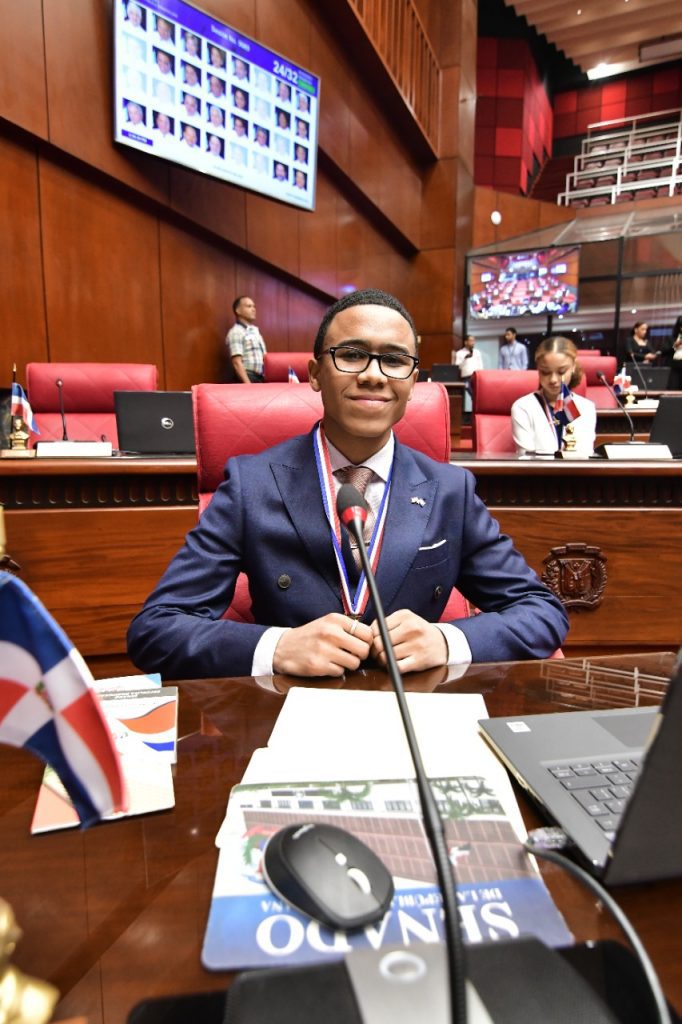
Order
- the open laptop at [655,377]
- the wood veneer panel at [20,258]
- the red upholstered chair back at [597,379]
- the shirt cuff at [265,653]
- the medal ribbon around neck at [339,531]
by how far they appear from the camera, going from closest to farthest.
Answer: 1. the shirt cuff at [265,653]
2. the medal ribbon around neck at [339,531]
3. the wood veneer panel at [20,258]
4. the red upholstered chair back at [597,379]
5. the open laptop at [655,377]

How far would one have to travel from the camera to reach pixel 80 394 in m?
2.94

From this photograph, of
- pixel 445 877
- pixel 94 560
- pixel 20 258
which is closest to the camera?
pixel 445 877

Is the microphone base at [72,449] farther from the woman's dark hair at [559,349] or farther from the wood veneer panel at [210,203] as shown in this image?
the wood veneer panel at [210,203]

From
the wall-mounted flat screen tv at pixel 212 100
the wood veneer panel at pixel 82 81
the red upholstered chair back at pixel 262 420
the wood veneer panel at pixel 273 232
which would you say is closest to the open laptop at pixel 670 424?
the red upholstered chair back at pixel 262 420

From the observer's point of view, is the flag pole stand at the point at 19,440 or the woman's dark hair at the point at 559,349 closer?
the flag pole stand at the point at 19,440

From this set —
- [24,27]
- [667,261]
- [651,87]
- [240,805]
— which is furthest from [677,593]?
[651,87]

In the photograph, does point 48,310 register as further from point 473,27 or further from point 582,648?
point 473,27

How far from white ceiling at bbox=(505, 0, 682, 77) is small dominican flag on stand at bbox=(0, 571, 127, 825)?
13.2 metres

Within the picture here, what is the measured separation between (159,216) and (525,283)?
6667mm

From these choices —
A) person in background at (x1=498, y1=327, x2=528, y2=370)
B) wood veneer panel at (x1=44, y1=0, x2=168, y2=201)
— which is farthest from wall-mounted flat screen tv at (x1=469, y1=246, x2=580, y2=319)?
wood veneer panel at (x1=44, y1=0, x2=168, y2=201)

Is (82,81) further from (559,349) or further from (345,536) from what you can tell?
(345,536)

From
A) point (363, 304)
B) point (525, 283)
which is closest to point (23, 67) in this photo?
point (363, 304)

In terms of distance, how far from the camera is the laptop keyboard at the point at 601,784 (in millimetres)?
504

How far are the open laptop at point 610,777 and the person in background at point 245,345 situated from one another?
4.56 m
